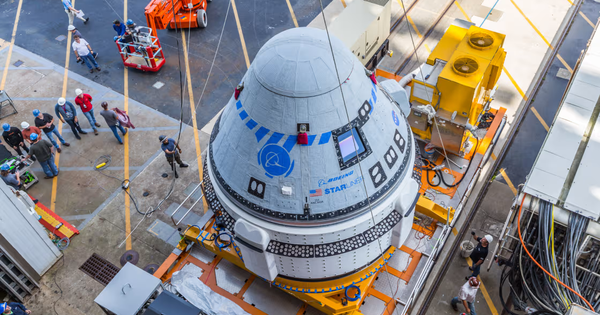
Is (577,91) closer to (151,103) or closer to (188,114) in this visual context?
(188,114)

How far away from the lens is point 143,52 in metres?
19.6

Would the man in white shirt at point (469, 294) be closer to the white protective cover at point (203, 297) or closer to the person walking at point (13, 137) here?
the white protective cover at point (203, 297)

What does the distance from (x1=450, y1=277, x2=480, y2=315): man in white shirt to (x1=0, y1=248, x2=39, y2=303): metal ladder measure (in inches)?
461

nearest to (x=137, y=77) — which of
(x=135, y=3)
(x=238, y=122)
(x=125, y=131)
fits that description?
(x=125, y=131)

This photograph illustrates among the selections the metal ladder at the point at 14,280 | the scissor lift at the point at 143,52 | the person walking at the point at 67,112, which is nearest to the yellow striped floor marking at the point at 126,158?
the scissor lift at the point at 143,52

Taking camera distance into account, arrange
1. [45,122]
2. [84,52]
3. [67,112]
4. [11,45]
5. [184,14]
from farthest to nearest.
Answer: [11,45] → [184,14] → [84,52] → [67,112] → [45,122]

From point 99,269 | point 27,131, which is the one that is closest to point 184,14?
point 27,131

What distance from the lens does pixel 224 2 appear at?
23.1m

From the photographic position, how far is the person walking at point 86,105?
16.7 metres

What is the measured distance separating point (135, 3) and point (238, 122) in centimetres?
1688

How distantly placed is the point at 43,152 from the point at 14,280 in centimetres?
427

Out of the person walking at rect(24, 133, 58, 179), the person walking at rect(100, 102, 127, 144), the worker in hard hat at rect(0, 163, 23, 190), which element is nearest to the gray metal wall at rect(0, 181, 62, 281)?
the worker in hard hat at rect(0, 163, 23, 190)

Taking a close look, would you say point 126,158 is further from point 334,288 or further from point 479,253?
point 479,253

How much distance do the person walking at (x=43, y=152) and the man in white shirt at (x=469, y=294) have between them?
13229 millimetres
